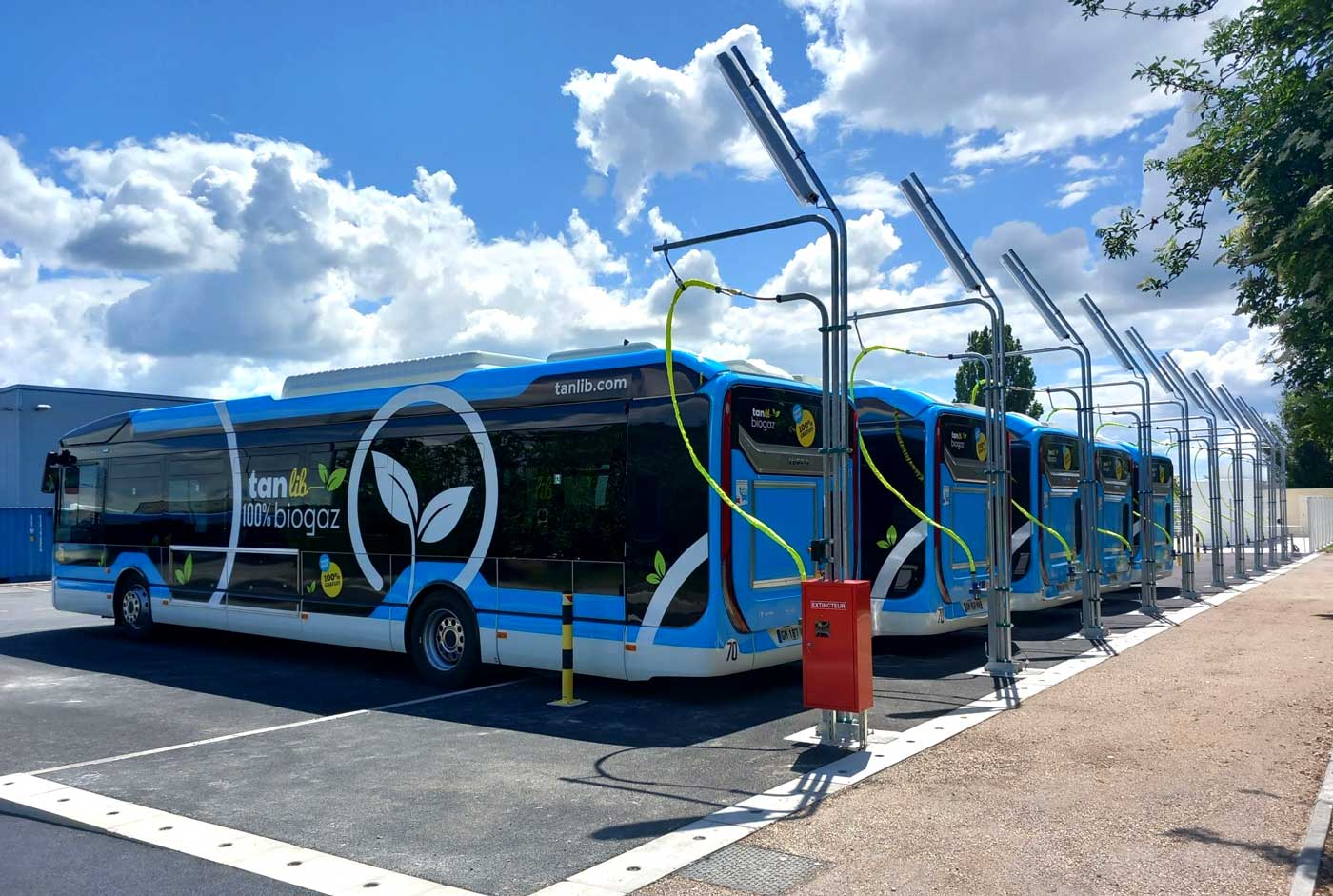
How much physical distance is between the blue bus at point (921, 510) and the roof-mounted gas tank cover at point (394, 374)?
4623mm

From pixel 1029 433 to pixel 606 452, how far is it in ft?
29.2

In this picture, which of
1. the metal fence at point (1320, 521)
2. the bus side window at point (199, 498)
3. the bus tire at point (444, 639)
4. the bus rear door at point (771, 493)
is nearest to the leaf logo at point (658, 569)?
the bus rear door at point (771, 493)

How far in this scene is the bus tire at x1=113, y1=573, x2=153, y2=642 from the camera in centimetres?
1470

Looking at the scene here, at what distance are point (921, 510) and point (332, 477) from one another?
22.6 feet

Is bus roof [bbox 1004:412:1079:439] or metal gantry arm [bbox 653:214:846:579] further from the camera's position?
bus roof [bbox 1004:412:1079:439]

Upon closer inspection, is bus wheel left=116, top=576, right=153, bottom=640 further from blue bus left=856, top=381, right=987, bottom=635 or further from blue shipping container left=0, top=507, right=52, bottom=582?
A: blue shipping container left=0, top=507, right=52, bottom=582

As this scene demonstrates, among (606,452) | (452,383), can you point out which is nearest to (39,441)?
(452,383)

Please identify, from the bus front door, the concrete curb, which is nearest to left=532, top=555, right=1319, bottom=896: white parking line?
the bus front door

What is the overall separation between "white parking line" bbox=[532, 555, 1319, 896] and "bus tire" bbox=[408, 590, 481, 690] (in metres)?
4.46

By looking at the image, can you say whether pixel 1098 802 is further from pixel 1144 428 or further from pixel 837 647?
pixel 1144 428

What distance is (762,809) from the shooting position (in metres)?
6.46

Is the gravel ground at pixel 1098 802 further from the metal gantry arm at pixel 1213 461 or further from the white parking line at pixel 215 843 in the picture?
the metal gantry arm at pixel 1213 461

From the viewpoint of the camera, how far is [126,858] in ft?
18.9

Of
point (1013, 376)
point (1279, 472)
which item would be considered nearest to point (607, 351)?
point (1279, 472)
